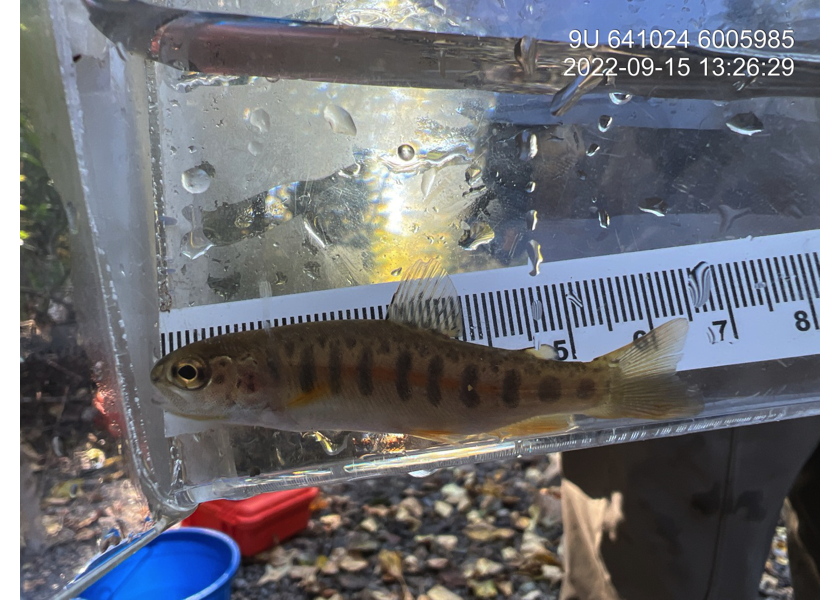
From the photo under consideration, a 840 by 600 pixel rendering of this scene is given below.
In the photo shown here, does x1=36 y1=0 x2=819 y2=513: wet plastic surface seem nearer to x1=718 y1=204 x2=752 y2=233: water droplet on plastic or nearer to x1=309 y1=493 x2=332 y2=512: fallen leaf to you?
x1=718 y1=204 x2=752 y2=233: water droplet on plastic

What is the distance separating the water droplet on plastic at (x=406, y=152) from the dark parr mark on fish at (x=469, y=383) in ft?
1.20

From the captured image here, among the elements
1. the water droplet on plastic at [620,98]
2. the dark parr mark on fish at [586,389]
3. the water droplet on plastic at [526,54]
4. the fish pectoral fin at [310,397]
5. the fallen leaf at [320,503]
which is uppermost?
the water droplet on plastic at [526,54]

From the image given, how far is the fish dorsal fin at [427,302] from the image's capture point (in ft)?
2.33

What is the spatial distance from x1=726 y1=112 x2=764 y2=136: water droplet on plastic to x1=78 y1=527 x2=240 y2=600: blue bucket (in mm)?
1533

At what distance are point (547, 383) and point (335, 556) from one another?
4.67 feet

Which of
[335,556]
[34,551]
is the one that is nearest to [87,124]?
[34,551]

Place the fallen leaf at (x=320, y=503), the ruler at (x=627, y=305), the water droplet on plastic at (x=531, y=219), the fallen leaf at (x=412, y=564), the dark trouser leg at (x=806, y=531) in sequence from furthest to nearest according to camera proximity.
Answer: the fallen leaf at (x=320, y=503) → the fallen leaf at (x=412, y=564) → the dark trouser leg at (x=806, y=531) → the water droplet on plastic at (x=531, y=219) → the ruler at (x=627, y=305)

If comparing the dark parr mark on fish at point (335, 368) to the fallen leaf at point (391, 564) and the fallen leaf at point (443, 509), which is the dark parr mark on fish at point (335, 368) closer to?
the fallen leaf at point (391, 564)

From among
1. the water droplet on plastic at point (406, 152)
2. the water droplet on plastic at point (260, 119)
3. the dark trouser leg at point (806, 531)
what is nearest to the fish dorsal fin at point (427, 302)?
the water droplet on plastic at point (406, 152)

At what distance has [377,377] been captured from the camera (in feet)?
2.25

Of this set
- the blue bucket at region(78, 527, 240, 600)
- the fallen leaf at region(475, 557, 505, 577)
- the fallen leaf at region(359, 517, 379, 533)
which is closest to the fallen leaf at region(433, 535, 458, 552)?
the fallen leaf at region(475, 557, 505, 577)

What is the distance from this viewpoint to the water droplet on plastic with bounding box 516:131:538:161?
0.92 metres

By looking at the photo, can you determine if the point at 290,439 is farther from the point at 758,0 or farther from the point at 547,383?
Answer: the point at 758,0

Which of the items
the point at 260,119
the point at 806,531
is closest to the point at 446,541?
the point at 806,531
